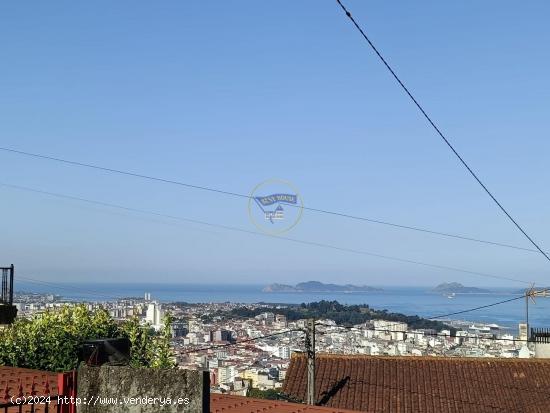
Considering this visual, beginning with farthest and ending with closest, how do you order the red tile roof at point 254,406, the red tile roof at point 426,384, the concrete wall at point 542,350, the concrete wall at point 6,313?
the concrete wall at point 542,350
the red tile roof at point 426,384
the concrete wall at point 6,313
the red tile roof at point 254,406

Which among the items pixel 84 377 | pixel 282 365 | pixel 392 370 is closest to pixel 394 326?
pixel 282 365

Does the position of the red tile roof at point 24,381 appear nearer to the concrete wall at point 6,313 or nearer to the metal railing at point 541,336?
the concrete wall at point 6,313

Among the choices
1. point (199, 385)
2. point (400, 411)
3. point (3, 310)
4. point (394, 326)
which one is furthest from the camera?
point (394, 326)

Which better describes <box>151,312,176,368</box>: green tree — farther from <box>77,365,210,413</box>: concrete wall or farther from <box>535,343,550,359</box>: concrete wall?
<box>77,365,210,413</box>: concrete wall

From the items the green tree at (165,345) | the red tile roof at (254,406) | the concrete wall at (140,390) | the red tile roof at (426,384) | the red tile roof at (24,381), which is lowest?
the red tile roof at (426,384)

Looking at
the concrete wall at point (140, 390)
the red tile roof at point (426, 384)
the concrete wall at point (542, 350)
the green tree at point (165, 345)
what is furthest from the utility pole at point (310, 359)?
the concrete wall at point (140, 390)

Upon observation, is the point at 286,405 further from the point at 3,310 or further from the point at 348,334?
the point at 348,334

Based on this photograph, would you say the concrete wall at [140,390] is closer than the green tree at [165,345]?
Yes
